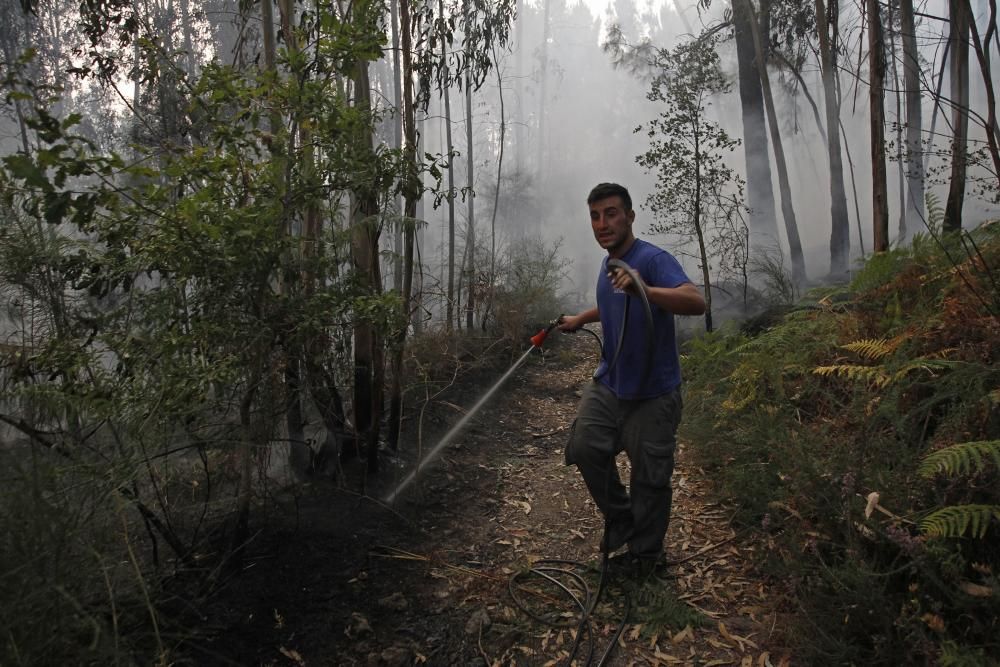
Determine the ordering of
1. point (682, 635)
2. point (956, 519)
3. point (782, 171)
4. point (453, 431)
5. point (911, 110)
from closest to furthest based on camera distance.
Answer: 1. point (956, 519)
2. point (682, 635)
3. point (453, 431)
4. point (911, 110)
5. point (782, 171)

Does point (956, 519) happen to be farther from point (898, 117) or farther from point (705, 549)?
point (898, 117)

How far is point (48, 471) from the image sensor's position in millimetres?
1898

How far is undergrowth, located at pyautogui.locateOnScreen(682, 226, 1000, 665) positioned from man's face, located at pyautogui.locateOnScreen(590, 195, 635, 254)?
1.27 m

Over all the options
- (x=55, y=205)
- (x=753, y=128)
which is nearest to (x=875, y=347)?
(x=55, y=205)

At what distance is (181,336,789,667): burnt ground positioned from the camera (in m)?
2.53

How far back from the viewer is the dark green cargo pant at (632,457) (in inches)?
116

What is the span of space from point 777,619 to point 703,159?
821cm

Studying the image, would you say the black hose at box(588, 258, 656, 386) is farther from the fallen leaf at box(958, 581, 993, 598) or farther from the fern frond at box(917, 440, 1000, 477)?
the fallen leaf at box(958, 581, 993, 598)

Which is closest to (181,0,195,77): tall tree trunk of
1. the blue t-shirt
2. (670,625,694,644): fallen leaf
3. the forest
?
the forest

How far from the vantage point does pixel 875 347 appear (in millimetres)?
3580

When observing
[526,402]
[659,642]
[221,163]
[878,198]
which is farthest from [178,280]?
[878,198]

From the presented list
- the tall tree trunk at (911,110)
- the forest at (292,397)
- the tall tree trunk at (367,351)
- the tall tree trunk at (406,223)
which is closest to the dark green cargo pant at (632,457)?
the forest at (292,397)

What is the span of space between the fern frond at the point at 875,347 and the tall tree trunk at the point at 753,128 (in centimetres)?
1136

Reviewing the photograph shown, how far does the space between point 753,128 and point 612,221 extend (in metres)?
13.5
